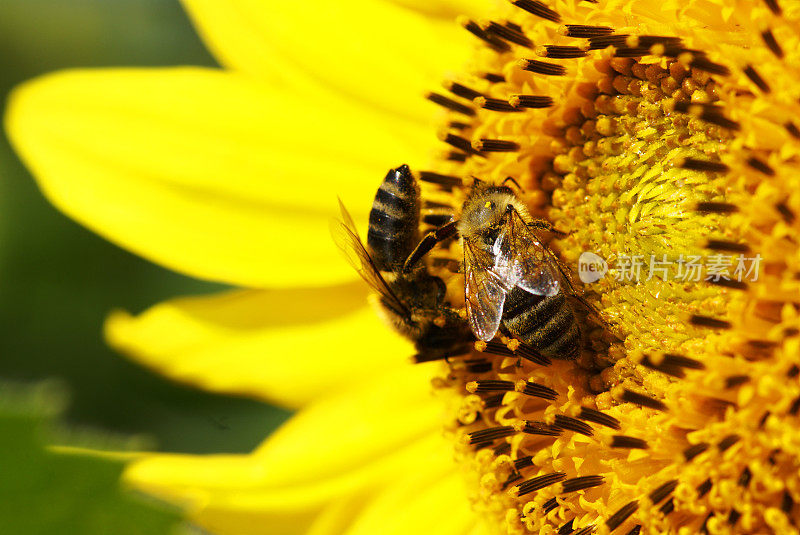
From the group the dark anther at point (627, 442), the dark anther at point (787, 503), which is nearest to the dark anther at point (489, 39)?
the dark anther at point (627, 442)

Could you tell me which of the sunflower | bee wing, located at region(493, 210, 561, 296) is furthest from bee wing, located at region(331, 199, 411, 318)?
bee wing, located at region(493, 210, 561, 296)

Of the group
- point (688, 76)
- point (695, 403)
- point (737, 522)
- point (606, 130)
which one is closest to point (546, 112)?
point (606, 130)

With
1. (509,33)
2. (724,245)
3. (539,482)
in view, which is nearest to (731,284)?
(724,245)

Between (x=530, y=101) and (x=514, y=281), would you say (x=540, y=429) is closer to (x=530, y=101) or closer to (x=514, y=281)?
(x=514, y=281)

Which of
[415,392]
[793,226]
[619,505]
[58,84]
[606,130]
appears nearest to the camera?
[793,226]

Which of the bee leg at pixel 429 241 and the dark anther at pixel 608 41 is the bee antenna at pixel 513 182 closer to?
the bee leg at pixel 429 241

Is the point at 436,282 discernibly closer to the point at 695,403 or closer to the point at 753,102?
the point at 695,403
